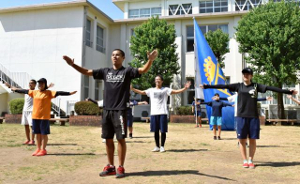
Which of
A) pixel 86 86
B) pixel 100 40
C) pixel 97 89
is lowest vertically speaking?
pixel 97 89

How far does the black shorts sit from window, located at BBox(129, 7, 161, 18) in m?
25.3

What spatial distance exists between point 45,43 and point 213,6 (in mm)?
15716

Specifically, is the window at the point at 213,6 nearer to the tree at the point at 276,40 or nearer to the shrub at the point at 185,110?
the tree at the point at 276,40

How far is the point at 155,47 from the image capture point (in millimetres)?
22297

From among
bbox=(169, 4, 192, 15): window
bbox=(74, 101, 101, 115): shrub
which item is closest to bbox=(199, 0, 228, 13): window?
bbox=(169, 4, 192, 15): window

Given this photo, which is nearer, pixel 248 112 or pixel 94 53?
pixel 248 112

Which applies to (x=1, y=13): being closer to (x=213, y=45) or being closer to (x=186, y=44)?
(x=186, y=44)

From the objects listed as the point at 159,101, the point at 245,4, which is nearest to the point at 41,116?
the point at 159,101

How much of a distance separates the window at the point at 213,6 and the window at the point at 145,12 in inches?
169

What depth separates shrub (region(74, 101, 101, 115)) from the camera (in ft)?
53.8

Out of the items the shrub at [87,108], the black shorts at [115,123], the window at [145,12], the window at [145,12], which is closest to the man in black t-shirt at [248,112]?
the black shorts at [115,123]

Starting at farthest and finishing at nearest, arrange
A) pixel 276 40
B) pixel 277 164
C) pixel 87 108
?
pixel 276 40 → pixel 87 108 → pixel 277 164

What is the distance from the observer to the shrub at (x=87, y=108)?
1641 centimetres

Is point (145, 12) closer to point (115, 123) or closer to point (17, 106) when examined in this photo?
point (17, 106)
